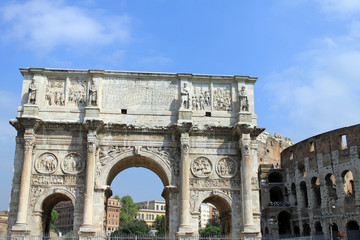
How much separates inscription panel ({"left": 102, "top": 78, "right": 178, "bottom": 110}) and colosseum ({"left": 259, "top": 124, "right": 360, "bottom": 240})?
48.1 ft

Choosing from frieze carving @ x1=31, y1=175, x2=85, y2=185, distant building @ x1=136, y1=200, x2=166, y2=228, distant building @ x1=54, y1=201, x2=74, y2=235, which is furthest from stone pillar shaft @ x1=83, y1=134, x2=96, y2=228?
distant building @ x1=136, y1=200, x2=166, y2=228

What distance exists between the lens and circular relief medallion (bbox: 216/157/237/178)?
58.0 ft

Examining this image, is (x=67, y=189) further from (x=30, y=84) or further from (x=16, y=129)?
(x=30, y=84)

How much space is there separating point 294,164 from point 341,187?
20.7 ft

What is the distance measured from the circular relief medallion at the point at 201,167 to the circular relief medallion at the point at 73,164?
473cm

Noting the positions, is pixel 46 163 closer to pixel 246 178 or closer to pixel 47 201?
pixel 47 201

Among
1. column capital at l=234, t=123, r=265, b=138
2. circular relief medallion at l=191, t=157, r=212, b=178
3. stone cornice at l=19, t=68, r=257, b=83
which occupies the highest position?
stone cornice at l=19, t=68, r=257, b=83

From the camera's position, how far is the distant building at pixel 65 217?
218 ft

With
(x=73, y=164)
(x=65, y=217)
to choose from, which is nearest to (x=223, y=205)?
(x=73, y=164)

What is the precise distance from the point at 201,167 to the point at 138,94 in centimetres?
431

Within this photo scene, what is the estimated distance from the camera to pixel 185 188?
1672cm

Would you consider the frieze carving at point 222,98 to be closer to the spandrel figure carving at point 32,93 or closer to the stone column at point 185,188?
the stone column at point 185,188

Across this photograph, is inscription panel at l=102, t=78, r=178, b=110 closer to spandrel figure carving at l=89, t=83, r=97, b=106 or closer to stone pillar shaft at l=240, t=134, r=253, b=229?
spandrel figure carving at l=89, t=83, r=97, b=106

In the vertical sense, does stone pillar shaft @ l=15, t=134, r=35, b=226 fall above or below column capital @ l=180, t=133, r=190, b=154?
→ below
